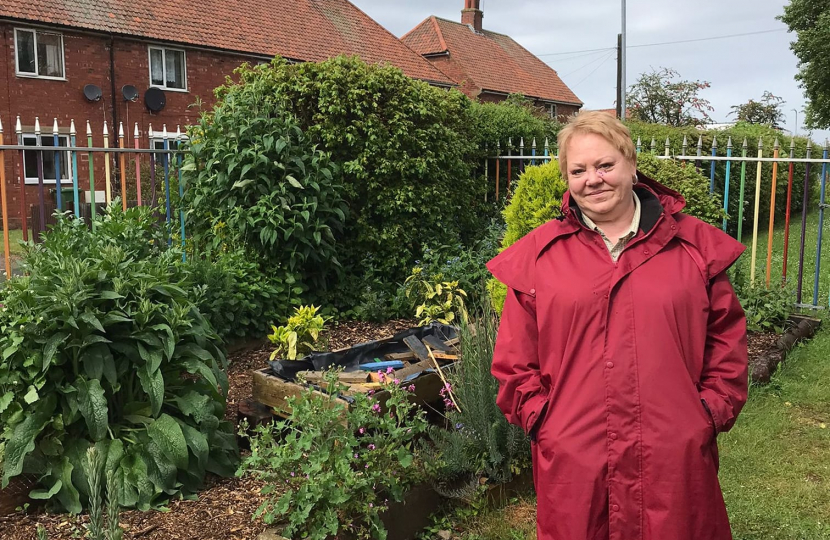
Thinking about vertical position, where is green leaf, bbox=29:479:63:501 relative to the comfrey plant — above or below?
below

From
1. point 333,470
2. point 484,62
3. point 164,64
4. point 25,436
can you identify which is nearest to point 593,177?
point 333,470

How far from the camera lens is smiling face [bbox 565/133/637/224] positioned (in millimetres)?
2068

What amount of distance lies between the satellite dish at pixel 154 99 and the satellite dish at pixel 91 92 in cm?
134

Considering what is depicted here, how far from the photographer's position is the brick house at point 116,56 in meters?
18.1

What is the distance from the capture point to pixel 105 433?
3.23m

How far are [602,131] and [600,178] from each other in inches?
5.8

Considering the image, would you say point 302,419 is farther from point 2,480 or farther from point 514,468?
point 2,480

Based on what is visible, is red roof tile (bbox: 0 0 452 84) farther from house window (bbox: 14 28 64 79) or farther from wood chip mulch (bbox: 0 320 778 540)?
wood chip mulch (bbox: 0 320 778 540)

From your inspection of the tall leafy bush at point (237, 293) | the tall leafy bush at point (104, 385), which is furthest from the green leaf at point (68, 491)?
the tall leafy bush at point (237, 293)

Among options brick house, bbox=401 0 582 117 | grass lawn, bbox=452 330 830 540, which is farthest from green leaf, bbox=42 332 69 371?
brick house, bbox=401 0 582 117

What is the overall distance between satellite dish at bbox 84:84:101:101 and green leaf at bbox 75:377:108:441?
18398mm

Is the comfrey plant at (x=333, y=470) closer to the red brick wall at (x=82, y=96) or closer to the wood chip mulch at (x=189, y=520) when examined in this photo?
the wood chip mulch at (x=189, y=520)

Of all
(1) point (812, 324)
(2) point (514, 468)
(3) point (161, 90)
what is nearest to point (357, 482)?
(2) point (514, 468)

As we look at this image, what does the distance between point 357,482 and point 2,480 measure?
→ 1594 millimetres
